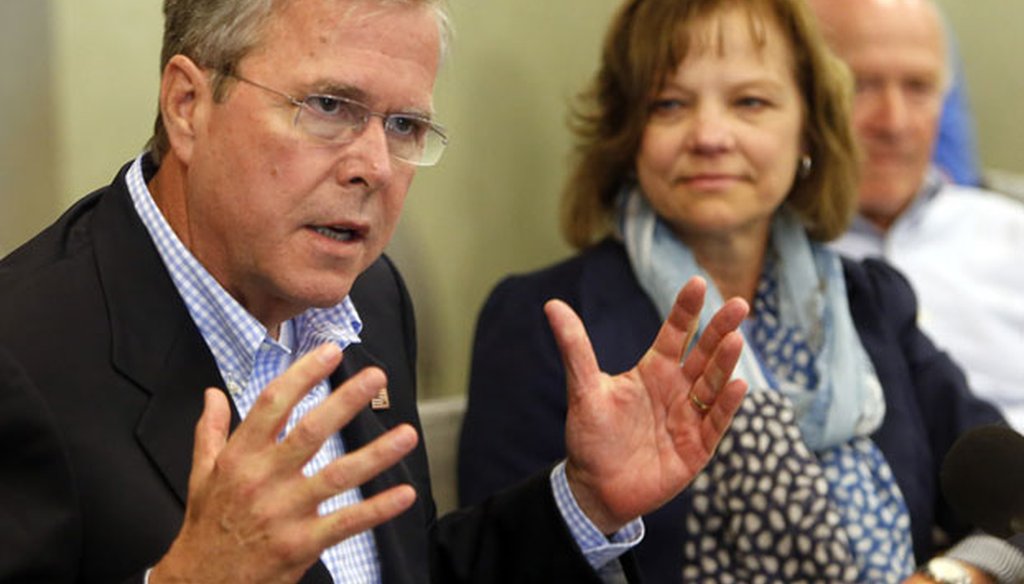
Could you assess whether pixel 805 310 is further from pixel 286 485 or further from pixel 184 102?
pixel 286 485

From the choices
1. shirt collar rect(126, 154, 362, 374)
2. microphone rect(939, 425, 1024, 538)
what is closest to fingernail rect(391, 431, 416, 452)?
shirt collar rect(126, 154, 362, 374)

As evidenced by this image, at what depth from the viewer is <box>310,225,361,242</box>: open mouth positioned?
1.62 metres

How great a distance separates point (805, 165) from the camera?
2.75 meters

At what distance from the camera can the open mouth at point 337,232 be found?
5.32 feet

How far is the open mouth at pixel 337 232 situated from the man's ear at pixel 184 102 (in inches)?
6.4

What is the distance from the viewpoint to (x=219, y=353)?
162cm

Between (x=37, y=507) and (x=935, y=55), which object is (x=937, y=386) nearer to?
(x=935, y=55)

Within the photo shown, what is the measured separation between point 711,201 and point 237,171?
3.82 ft

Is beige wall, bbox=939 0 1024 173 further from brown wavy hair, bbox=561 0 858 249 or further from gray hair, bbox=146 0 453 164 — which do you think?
gray hair, bbox=146 0 453 164

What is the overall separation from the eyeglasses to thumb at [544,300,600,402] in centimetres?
24

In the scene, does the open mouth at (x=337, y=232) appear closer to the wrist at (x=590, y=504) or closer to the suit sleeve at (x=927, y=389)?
the wrist at (x=590, y=504)

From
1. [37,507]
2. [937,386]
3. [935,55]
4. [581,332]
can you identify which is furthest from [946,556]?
[935,55]

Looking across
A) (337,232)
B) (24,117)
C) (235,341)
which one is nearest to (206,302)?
(235,341)

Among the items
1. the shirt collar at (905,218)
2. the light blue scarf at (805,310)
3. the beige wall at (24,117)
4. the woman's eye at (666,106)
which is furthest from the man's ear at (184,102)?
the shirt collar at (905,218)
